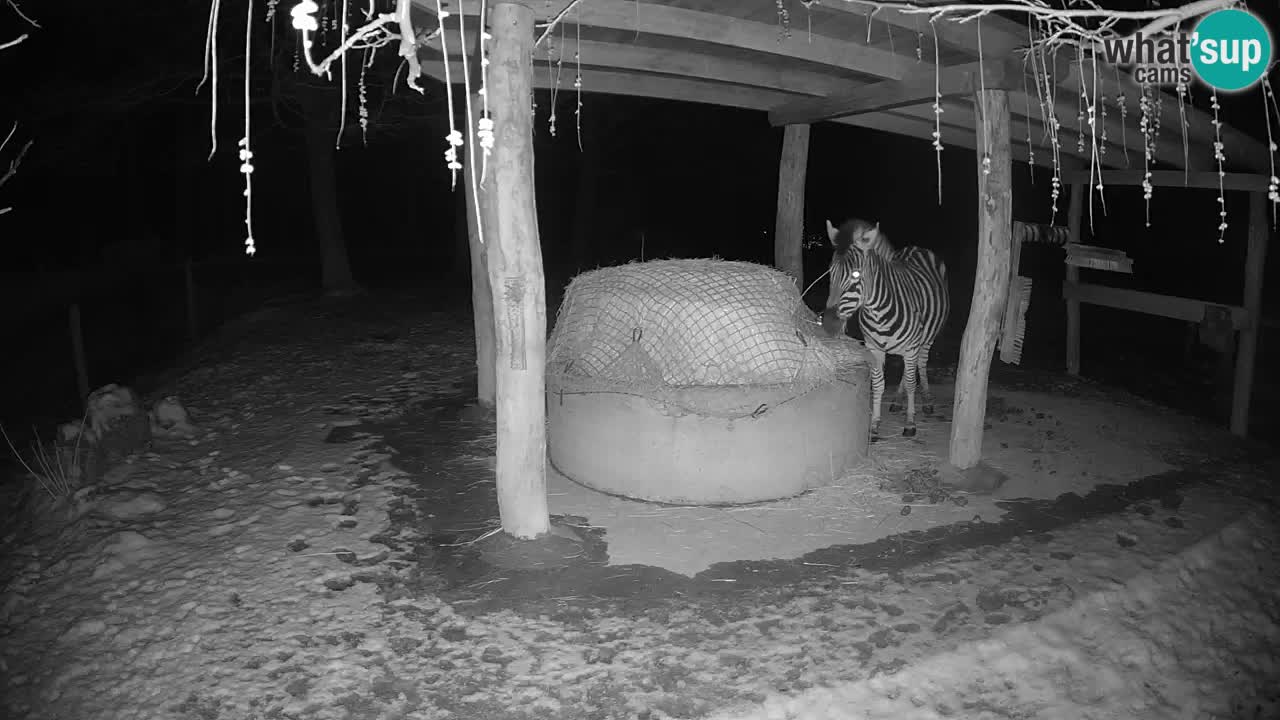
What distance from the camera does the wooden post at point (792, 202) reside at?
916 centimetres

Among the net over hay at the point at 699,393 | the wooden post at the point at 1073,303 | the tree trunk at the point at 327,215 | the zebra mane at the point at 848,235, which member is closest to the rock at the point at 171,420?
the net over hay at the point at 699,393

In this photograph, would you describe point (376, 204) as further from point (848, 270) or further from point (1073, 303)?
point (848, 270)

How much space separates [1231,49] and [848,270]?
3.06 metres

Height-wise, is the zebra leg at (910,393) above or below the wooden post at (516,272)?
below

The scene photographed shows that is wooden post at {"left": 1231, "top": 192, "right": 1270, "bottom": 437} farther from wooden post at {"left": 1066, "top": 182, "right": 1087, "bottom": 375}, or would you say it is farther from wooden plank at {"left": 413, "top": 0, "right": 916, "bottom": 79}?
wooden plank at {"left": 413, "top": 0, "right": 916, "bottom": 79}

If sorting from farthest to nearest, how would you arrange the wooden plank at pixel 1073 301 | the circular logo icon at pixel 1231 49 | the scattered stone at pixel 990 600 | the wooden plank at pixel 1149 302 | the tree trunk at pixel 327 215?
1. the tree trunk at pixel 327 215
2. the wooden plank at pixel 1073 301
3. the wooden plank at pixel 1149 302
4. the circular logo icon at pixel 1231 49
5. the scattered stone at pixel 990 600

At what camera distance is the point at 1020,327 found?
31.1 ft

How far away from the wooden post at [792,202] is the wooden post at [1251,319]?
428 centimetres

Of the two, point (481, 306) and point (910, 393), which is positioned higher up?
point (481, 306)

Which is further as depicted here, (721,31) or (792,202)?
(792,202)

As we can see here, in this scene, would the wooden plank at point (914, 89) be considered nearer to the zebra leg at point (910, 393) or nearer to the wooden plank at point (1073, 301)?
the zebra leg at point (910, 393)

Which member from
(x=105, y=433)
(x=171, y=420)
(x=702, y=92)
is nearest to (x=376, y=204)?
(x=171, y=420)

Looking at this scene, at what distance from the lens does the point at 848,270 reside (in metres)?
7.30

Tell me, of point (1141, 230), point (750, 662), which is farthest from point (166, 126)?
point (1141, 230)
